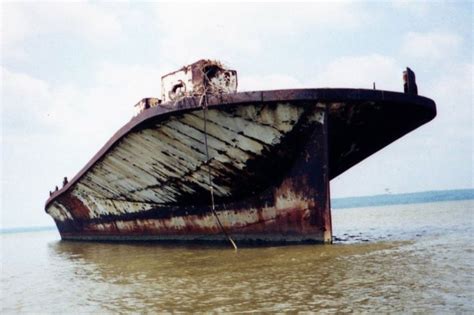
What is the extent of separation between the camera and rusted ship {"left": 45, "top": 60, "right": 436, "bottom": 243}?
6.57 metres

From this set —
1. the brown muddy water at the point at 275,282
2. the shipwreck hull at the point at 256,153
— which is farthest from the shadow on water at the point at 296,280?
the shipwreck hull at the point at 256,153

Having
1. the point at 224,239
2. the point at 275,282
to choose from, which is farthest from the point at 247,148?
the point at 275,282

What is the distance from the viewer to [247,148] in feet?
23.5

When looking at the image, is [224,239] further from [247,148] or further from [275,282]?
[275,282]

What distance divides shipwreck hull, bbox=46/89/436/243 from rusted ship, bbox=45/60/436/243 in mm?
19

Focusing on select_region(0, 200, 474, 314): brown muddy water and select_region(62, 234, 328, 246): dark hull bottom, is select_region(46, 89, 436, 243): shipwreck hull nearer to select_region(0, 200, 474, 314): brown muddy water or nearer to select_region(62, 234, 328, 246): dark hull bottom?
select_region(62, 234, 328, 246): dark hull bottom

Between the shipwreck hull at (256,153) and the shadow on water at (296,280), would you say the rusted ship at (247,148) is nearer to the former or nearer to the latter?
the shipwreck hull at (256,153)

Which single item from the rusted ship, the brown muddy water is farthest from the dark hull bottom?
the brown muddy water

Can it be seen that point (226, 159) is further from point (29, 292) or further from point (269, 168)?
point (29, 292)

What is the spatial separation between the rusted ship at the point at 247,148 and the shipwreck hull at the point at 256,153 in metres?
0.02

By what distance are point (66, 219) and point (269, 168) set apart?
38.6 feet

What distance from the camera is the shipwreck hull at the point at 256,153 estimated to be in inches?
258

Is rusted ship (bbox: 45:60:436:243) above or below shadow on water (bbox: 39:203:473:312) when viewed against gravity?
above

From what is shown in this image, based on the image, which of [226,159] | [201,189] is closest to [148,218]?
[201,189]
